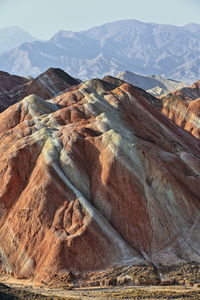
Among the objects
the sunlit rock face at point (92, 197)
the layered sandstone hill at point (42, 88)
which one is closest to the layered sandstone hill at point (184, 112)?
the layered sandstone hill at point (42, 88)

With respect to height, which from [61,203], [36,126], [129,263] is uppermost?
[36,126]

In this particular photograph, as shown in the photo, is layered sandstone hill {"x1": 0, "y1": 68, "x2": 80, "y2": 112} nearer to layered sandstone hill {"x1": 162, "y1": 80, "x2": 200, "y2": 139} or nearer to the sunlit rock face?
layered sandstone hill {"x1": 162, "y1": 80, "x2": 200, "y2": 139}

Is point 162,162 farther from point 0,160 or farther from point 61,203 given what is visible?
point 0,160

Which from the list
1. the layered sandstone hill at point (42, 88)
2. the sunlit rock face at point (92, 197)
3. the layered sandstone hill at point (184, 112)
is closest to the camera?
the sunlit rock face at point (92, 197)

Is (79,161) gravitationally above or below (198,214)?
above

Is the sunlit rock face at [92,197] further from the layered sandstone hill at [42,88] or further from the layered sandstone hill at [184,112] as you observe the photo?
the layered sandstone hill at [42,88]

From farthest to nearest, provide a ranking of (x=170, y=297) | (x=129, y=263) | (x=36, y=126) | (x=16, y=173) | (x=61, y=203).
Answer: (x=36, y=126), (x=16, y=173), (x=61, y=203), (x=129, y=263), (x=170, y=297)

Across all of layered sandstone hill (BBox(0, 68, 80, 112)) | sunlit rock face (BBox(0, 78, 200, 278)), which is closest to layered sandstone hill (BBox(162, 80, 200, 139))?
layered sandstone hill (BBox(0, 68, 80, 112))

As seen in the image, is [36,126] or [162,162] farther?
[36,126]

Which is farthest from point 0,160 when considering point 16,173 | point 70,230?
point 70,230
